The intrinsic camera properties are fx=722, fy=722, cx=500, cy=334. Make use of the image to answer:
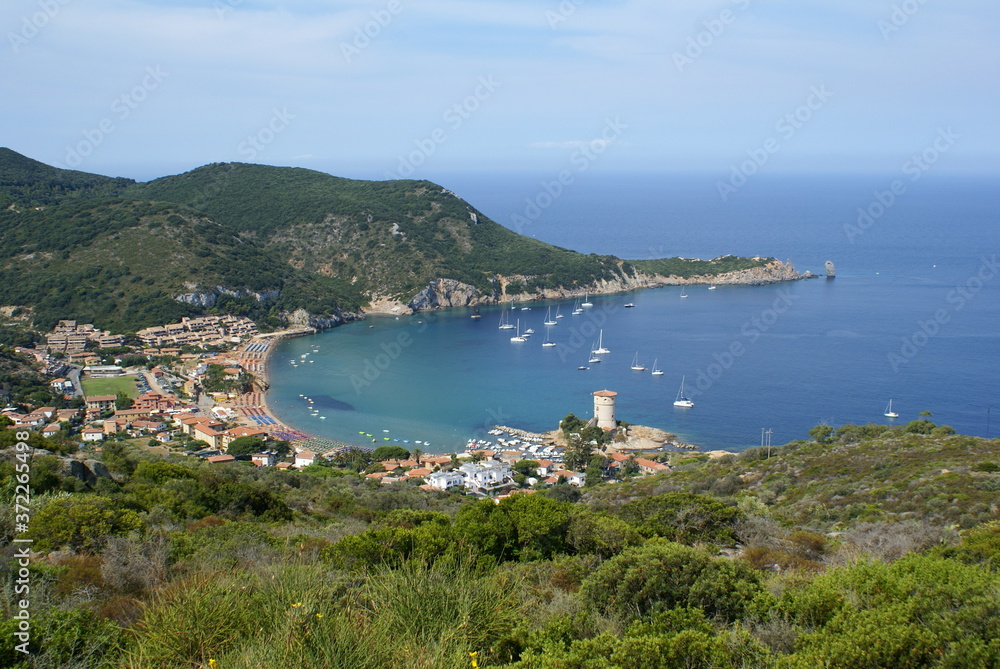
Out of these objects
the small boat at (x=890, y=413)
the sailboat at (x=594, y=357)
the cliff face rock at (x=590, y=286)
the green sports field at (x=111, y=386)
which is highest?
the cliff face rock at (x=590, y=286)

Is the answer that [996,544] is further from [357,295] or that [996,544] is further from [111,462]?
[357,295]

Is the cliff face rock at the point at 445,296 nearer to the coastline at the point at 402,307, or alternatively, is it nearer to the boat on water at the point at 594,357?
the coastline at the point at 402,307

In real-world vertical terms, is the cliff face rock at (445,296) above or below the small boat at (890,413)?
above

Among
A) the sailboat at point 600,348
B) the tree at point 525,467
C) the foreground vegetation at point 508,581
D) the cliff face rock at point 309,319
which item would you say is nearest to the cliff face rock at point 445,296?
the cliff face rock at point 309,319

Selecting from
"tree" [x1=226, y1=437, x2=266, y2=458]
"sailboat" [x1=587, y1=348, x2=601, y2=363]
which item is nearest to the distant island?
"sailboat" [x1=587, y1=348, x2=601, y2=363]

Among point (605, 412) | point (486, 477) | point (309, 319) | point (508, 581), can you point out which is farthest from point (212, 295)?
point (508, 581)

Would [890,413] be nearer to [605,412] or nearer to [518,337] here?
[605,412]

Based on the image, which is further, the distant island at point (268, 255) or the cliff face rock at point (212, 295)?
the cliff face rock at point (212, 295)
